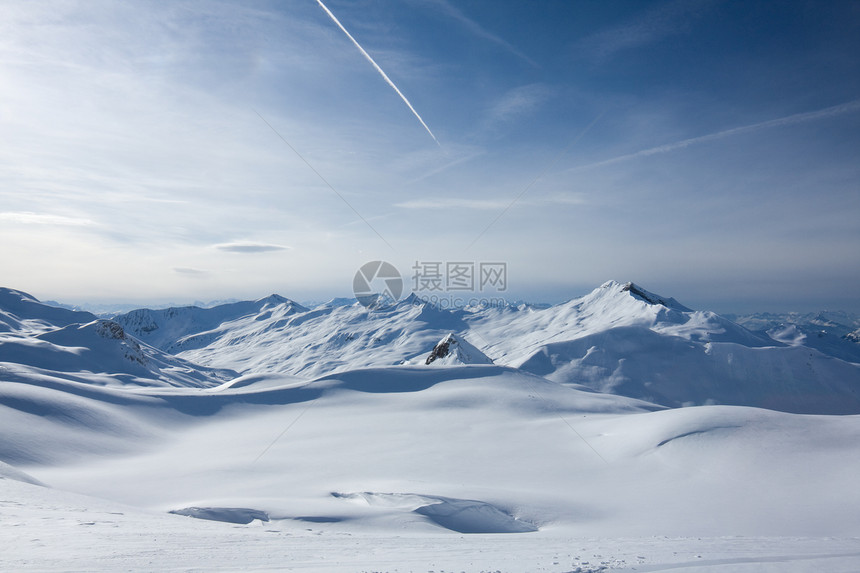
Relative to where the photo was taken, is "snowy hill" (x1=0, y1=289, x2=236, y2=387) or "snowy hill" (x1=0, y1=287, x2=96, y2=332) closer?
"snowy hill" (x1=0, y1=289, x2=236, y2=387)

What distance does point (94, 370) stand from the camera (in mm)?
69125

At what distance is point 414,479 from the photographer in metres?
14.9

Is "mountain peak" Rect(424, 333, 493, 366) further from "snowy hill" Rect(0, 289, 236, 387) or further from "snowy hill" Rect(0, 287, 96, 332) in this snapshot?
"snowy hill" Rect(0, 287, 96, 332)

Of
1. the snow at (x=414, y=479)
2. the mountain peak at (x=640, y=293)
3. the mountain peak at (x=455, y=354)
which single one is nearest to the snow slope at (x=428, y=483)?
the snow at (x=414, y=479)

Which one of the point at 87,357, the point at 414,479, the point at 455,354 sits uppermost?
the point at 455,354

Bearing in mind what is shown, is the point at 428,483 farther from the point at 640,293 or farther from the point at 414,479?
the point at 640,293

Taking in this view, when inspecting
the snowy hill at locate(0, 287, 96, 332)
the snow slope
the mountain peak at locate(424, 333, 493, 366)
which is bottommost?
the snow slope

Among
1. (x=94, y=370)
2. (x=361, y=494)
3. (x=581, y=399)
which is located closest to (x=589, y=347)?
(x=581, y=399)

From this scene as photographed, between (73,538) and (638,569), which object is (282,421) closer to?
(73,538)

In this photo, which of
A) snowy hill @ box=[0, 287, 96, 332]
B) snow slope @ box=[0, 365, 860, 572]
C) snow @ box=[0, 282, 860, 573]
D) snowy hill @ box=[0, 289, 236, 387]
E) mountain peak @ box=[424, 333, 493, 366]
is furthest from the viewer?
snowy hill @ box=[0, 287, 96, 332]

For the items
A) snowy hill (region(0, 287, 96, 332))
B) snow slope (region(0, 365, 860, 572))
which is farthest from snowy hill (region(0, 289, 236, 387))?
snow slope (region(0, 365, 860, 572))

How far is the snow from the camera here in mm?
7543

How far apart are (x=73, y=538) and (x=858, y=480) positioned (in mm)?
19334

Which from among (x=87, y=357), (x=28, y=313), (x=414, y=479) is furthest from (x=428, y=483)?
(x=28, y=313)
